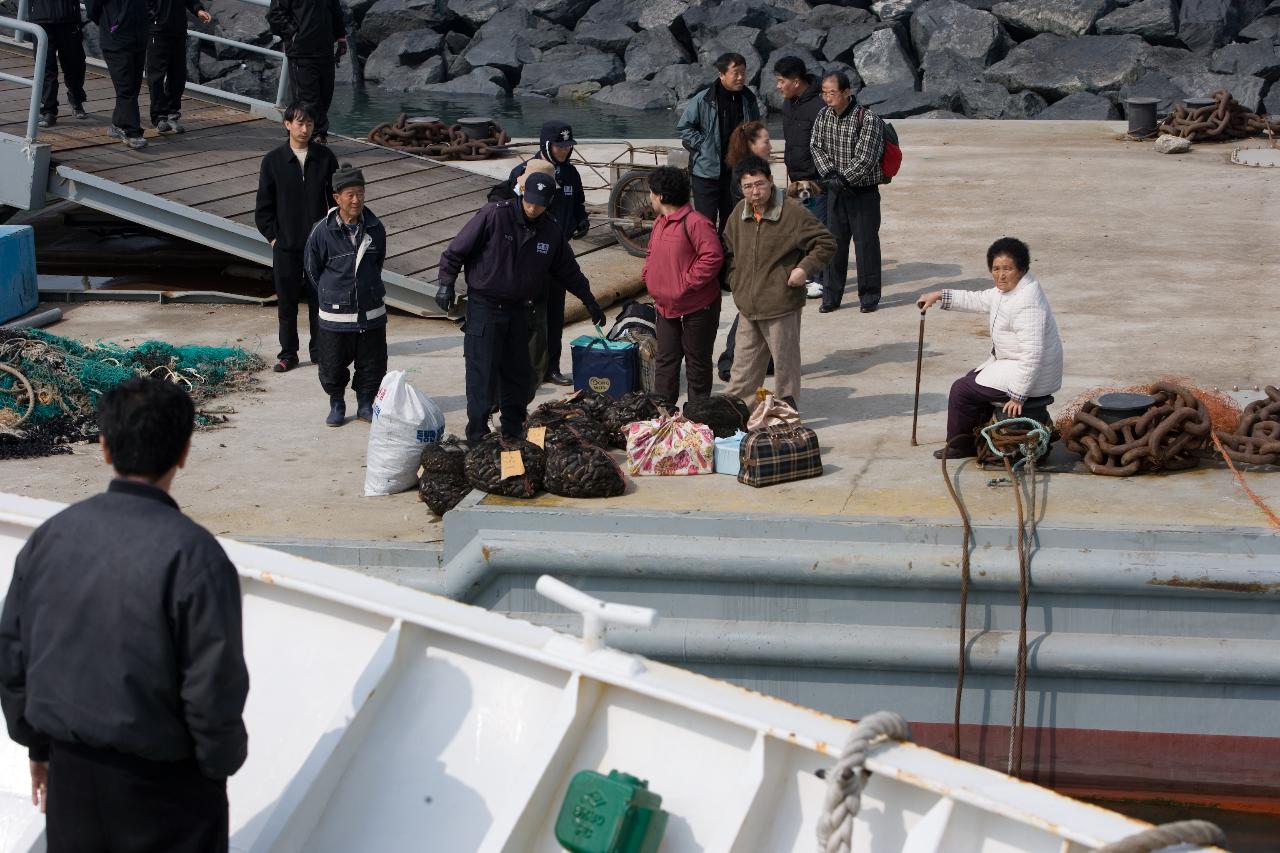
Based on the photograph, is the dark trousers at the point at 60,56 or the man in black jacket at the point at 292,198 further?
the dark trousers at the point at 60,56

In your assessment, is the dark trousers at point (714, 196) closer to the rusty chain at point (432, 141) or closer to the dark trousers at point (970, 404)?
the dark trousers at point (970, 404)

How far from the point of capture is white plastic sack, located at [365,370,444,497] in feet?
23.9

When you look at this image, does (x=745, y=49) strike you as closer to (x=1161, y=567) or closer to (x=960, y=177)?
(x=960, y=177)

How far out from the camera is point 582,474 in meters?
6.60

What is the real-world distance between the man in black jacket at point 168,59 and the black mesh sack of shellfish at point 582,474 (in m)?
7.05

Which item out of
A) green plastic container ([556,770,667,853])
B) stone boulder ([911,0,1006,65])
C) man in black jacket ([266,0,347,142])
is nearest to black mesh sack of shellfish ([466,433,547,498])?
green plastic container ([556,770,667,853])

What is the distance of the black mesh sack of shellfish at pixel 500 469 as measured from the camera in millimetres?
6648

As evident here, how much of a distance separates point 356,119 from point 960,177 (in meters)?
17.0

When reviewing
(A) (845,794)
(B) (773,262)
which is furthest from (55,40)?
(A) (845,794)

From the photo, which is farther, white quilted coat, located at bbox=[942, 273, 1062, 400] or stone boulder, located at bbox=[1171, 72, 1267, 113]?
stone boulder, located at bbox=[1171, 72, 1267, 113]

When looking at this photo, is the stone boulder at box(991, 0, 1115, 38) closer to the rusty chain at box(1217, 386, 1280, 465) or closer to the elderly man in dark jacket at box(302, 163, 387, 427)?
the elderly man in dark jacket at box(302, 163, 387, 427)

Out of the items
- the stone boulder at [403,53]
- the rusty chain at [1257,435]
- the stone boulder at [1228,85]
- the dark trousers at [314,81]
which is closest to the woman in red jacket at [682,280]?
the rusty chain at [1257,435]

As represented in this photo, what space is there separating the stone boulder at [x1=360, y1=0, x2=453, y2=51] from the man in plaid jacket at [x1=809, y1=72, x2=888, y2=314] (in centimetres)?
2604

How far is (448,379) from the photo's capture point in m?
9.35
